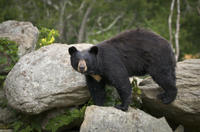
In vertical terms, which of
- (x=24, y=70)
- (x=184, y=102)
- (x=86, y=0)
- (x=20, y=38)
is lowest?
(x=184, y=102)

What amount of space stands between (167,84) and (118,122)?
63.0 inches

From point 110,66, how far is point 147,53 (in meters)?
1.09

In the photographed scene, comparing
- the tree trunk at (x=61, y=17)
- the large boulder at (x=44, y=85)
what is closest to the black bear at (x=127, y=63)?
the large boulder at (x=44, y=85)

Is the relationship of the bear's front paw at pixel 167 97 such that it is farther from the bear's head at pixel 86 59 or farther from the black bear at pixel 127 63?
the bear's head at pixel 86 59

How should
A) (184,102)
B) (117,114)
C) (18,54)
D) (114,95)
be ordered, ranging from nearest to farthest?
(117,114) < (184,102) < (114,95) < (18,54)

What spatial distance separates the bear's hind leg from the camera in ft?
22.9

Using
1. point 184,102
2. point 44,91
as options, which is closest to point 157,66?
point 184,102

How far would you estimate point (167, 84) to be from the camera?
276 inches

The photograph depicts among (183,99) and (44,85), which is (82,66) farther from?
(183,99)

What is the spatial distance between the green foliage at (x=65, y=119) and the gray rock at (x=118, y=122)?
0.66 m

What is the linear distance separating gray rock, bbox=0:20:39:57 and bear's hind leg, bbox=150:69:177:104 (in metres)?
4.11

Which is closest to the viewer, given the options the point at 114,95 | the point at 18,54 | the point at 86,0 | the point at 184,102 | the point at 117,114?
the point at 117,114

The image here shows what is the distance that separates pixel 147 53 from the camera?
7.07 meters

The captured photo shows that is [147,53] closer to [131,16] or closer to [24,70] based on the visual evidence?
[24,70]
